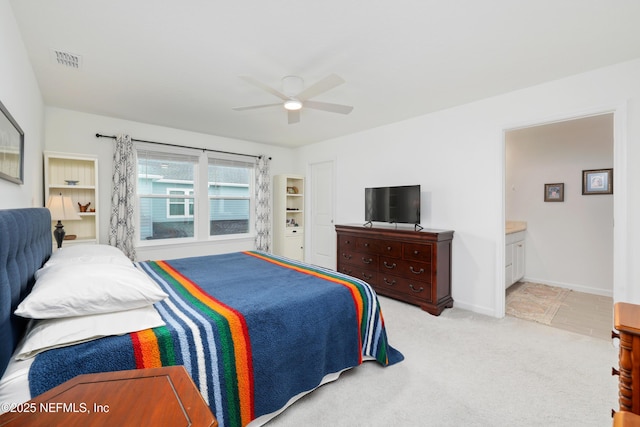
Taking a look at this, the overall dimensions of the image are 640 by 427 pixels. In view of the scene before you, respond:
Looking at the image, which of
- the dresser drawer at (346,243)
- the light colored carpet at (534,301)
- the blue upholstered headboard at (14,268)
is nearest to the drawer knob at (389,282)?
the dresser drawer at (346,243)

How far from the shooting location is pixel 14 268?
53.5 inches

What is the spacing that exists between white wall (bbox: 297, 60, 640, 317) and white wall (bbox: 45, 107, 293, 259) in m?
2.78

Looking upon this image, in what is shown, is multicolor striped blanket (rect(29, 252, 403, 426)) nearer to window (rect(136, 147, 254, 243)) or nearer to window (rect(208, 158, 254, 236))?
window (rect(136, 147, 254, 243))

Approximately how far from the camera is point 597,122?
13.1 feet

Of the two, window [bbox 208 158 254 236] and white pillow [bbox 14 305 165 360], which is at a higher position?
window [bbox 208 158 254 236]

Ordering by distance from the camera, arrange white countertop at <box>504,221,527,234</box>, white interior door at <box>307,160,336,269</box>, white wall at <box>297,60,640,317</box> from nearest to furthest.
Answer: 1. white wall at <box>297,60,640,317</box>
2. white countertop at <box>504,221,527,234</box>
3. white interior door at <box>307,160,336,269</box>

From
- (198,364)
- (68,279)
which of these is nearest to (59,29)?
(68,279)

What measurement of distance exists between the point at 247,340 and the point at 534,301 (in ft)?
13.0

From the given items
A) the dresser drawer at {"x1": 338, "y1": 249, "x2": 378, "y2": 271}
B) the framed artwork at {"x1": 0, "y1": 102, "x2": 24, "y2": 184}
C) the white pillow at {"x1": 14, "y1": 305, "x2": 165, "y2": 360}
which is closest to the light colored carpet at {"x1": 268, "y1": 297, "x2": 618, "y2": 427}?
Result: the white pillow at {"x1": 14, "y1": 305, "x2": 165, "y2": 360}

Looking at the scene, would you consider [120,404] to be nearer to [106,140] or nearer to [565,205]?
[106,140]

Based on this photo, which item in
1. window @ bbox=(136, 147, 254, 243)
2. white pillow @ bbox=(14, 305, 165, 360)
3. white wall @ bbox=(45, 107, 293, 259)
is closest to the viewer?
white pillow @ bbox=(14, 305, 165, 360)

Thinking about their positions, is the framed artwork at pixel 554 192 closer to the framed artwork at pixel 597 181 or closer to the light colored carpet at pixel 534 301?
the framed artwork at pixel 597 181

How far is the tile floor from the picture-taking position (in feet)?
9.70

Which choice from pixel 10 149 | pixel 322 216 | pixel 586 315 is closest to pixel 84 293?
pixel 10 149
